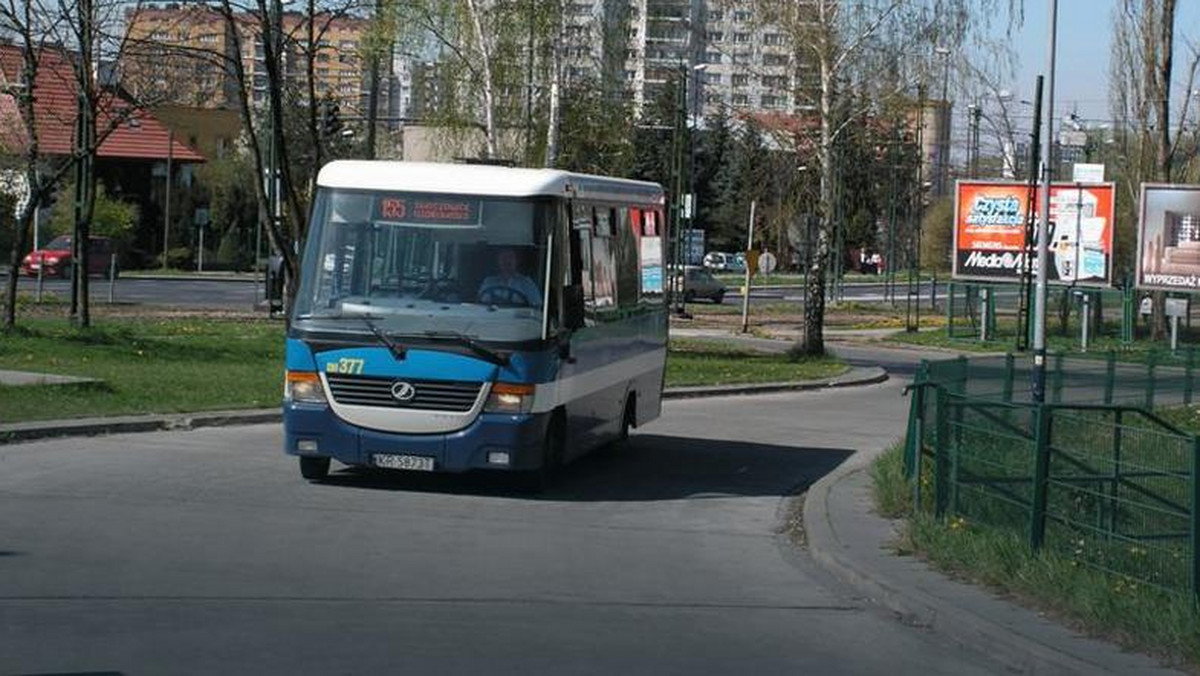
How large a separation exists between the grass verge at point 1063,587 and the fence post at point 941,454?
6.0 inches

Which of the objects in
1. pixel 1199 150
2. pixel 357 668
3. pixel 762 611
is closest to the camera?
pixel 357 668

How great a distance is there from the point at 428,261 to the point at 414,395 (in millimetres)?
1210

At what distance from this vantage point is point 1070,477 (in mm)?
11758

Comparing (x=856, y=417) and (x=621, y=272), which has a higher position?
(x=621, y=272)

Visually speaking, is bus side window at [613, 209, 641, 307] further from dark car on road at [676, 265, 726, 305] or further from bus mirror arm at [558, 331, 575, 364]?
dark car on road at [676, 265, 726, 305]

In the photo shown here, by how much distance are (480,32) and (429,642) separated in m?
30.5

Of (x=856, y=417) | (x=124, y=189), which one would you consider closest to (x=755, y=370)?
(x=856, y=417)

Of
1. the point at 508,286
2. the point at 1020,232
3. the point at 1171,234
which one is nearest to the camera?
the point at 508,286

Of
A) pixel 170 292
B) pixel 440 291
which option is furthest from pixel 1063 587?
pixel 170 292

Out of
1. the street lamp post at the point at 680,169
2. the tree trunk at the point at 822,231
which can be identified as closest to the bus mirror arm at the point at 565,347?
the tree trunk at the point at 822,231

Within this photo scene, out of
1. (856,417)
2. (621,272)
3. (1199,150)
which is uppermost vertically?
(1199,150)

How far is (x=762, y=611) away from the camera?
1116 cm

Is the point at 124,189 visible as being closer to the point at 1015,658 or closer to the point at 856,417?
the point at 856,417

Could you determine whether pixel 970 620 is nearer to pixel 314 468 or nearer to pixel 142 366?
pixel 314 468
